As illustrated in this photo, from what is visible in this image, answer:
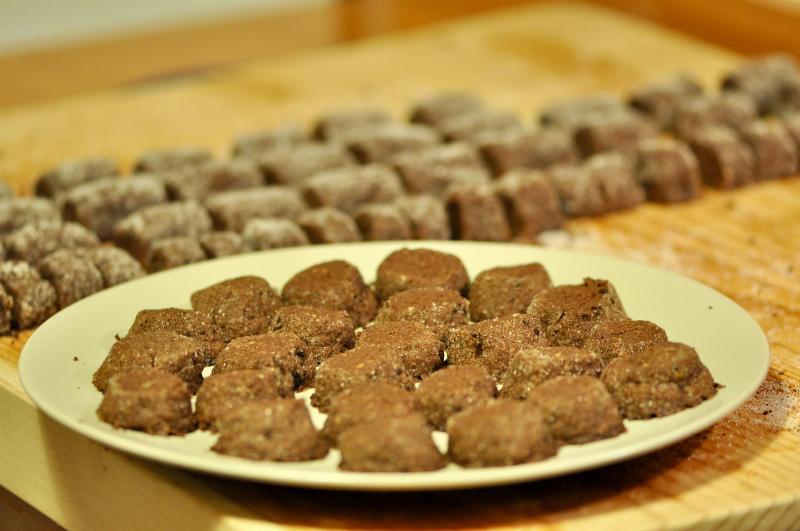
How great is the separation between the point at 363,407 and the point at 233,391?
231 mm

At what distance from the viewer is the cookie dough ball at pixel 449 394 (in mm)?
2070

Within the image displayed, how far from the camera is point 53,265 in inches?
112

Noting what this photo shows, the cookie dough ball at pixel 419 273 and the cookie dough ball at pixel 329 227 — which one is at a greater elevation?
the cookie dough ball at pixel 419 273

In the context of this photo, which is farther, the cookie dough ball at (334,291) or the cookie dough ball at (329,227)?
the cookie dough ball at (329,227)

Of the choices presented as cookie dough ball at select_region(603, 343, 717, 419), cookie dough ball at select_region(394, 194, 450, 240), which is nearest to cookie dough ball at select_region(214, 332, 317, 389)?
cookie dough ball at select_region(603, 343, 717, 419)

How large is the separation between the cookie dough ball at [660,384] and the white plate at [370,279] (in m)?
0.02

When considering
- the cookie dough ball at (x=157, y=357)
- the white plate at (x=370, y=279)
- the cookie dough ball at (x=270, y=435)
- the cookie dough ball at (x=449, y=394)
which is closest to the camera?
the white plate at (x=370, y=279)

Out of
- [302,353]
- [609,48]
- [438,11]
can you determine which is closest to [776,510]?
[302,353]

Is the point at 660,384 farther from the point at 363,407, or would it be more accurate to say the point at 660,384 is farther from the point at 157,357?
the point at 157,357

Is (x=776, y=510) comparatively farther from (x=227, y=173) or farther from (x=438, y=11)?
(x=438, y=11)

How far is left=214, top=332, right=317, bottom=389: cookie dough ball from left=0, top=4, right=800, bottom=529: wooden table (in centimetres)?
23

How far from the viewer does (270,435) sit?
6.46 feet

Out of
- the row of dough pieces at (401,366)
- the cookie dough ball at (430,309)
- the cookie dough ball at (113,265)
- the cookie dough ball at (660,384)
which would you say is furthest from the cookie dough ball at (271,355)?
the cookie dough ball at (113,265)

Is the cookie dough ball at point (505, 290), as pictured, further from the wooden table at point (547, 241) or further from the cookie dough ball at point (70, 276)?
the cookie dough ball at point (70, 276)
